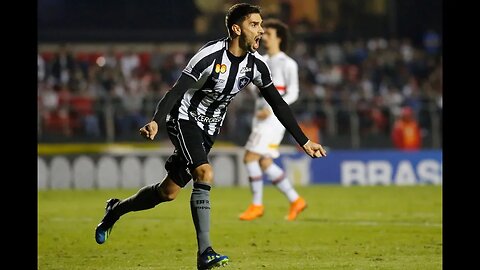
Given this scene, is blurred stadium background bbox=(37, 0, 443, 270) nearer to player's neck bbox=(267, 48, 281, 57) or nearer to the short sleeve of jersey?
the short sleeve of jersey

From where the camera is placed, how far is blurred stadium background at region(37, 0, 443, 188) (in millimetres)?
22156

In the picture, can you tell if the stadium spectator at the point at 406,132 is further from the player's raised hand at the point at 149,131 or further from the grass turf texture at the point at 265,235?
the player's raised hand at the point at 149,131

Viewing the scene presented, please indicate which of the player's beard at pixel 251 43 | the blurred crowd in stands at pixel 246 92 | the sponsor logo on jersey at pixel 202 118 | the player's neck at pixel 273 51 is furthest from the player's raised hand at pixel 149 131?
the blurred crowd in stands at pixel 246 92

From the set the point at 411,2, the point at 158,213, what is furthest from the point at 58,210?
the point at 411,2

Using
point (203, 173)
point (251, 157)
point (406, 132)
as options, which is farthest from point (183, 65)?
point (203, 173)

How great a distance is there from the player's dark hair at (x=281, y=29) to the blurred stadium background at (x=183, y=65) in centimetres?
797

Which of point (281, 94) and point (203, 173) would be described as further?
point (281, 94)

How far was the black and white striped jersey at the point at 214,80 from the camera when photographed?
8602 mm

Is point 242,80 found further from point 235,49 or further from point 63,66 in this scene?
point 63,66

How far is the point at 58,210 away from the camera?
15.6m

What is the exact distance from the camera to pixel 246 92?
2481cm

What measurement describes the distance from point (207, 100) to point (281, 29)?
16.6 feet
